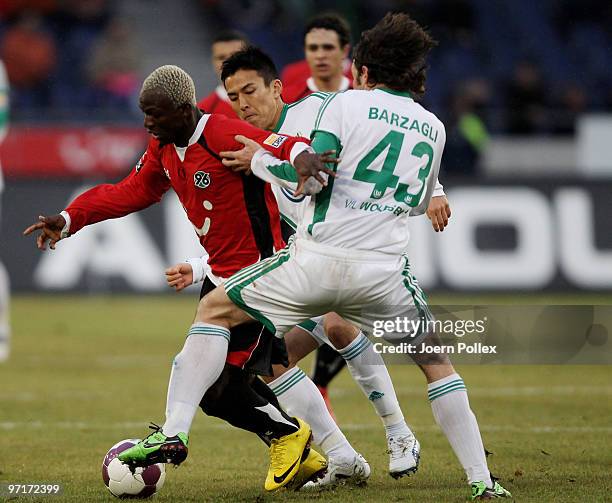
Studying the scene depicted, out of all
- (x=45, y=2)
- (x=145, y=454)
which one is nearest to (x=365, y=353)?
(x=145, y=454)

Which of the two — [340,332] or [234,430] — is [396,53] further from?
[234,430]

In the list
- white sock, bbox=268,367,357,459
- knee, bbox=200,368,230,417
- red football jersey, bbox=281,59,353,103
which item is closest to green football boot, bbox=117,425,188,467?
→ knee, bbox=200,368,230,417

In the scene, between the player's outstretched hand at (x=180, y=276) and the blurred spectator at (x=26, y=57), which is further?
the blurred spectator at (x=26, y=57)

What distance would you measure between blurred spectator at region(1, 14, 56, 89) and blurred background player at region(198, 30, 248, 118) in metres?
12.6

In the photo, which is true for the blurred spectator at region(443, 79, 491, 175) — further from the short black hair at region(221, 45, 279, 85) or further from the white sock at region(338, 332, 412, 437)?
the white sock at region(338, 332, 412, 437)

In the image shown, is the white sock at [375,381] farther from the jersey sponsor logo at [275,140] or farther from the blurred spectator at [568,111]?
the blurred spectator at [568,111]

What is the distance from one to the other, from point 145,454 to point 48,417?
316 centimetres

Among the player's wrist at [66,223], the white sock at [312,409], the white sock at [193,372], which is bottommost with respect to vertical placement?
the white sock at [312,409]

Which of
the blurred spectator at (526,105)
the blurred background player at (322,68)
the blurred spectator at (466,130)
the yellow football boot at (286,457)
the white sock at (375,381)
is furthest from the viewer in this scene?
the blurred spectator at (526,105)

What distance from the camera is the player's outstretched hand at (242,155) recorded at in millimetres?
5457

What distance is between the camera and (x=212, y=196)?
5734 millimetres

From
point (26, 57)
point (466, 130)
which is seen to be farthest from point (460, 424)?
point (26, 57)

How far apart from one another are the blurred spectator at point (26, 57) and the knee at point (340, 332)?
16.4 metres

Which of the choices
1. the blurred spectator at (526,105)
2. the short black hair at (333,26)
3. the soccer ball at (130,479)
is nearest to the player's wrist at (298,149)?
the soccer ball at (130,479)
